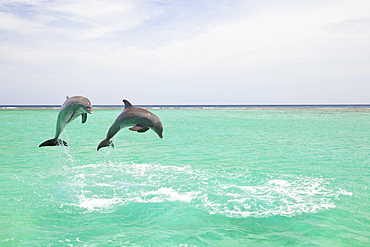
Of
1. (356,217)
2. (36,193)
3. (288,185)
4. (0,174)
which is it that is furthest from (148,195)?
(0,174)

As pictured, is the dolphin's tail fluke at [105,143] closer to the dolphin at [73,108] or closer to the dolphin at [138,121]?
the dolphin at [138,121]

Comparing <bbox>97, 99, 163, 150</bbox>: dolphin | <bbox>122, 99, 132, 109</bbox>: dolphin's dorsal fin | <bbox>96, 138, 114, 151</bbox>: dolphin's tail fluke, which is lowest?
<bbox>96, 138, 114, 151</bbox>: dolphin's tail fluke

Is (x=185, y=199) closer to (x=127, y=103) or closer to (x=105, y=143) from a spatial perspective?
(x=105, y=143)

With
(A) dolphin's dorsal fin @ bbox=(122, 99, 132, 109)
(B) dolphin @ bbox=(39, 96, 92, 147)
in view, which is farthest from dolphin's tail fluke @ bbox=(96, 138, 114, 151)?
(A) dolphin's dorsal fin @ bbox=(122, 99, 132, 109)

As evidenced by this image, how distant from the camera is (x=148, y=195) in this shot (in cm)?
1241

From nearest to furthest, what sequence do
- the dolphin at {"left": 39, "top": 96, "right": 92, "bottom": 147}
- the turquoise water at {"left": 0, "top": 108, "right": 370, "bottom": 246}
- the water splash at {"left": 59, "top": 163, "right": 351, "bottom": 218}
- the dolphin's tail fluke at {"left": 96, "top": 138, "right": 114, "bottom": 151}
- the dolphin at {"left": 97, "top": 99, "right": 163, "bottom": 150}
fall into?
1. the dolphin at {"left": 39, "top": 96, "right": 92, "bottom": 147}
2. the dolphin at {"left": 97, "top": 99, "right": 163, "bottom": 150}
3. the dolphin's tail fluke at {"left": 96, "top": 138, "right": 114, "bottom": 151}
4. the turquoise water at {"left": 0, "top": 108, "right": 370, "bottom": 246}
5. the water splash at {"left": 59, "top": 163, "right": 351, "bottom": 218}

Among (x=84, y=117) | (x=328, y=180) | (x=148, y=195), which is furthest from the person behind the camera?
(x=328, y=180)

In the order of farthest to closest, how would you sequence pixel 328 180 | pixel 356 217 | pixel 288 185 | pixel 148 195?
pixel 328 180
pixel 288 185
pixel 148 195
pixel 356 217

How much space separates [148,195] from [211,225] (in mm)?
3542

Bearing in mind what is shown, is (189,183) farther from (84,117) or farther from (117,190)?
(84,117)

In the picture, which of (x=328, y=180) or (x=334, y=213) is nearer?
(x=334, y=213)

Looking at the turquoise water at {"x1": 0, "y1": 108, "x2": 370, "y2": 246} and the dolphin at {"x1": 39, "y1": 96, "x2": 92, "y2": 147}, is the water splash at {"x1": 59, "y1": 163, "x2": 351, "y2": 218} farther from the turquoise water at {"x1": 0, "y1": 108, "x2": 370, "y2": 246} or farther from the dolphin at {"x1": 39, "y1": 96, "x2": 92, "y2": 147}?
the dolphin at {"x1": 39, "y1": 96, "x2": 92, "y2": 147}

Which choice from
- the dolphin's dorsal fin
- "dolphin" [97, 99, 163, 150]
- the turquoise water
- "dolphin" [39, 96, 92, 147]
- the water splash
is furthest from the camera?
the water splash

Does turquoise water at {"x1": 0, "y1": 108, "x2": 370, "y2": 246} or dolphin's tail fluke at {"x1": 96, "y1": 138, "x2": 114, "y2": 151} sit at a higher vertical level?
dolphin's tail fluke at {"x1": 96, "y1": 138, "x2": 114, "y2": 151}
